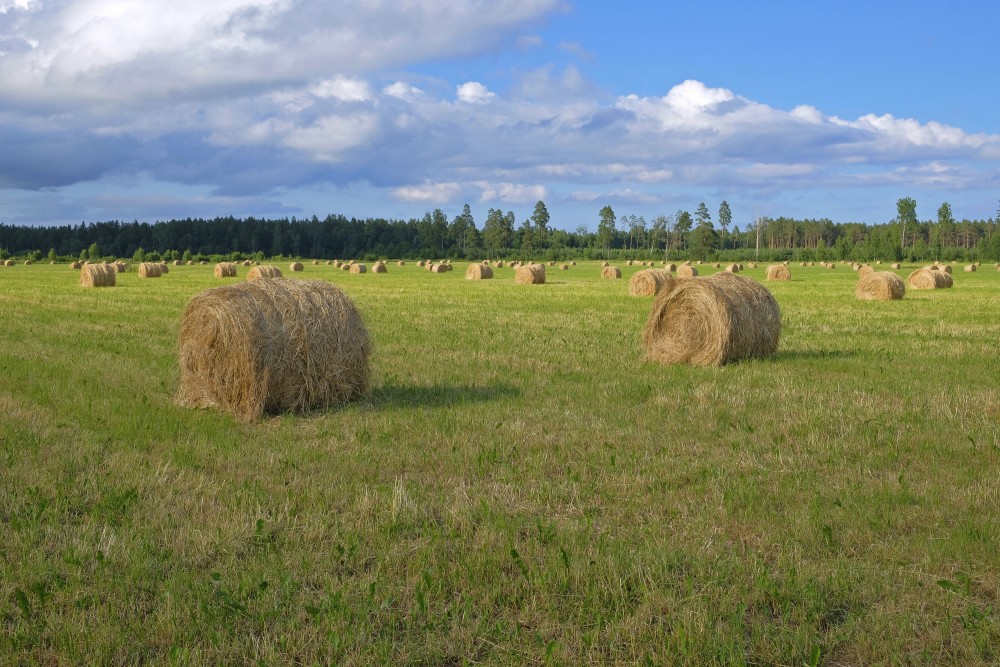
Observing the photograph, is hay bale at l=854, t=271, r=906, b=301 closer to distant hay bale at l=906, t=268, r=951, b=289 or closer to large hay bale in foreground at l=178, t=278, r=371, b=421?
distant hay bale at l=906, t=268, r=951, b=289

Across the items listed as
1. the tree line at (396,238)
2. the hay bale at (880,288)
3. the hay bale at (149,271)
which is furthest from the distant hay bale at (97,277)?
the tree line at (396,238)

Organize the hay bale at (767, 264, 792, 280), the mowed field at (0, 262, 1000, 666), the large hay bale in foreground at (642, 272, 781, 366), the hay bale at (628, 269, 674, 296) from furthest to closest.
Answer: the hay bale at (767, 264, 792, 280) < the hay bale at (628, 269, 674, 296) < the large hay bale in foreground at (642, 272, 781, 366) < the mowed field at (0, 262, 1000, 666)

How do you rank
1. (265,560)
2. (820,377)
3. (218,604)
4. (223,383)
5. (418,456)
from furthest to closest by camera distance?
(820,377) → (223,383) → (418,456) → (265,560) → (218,604)

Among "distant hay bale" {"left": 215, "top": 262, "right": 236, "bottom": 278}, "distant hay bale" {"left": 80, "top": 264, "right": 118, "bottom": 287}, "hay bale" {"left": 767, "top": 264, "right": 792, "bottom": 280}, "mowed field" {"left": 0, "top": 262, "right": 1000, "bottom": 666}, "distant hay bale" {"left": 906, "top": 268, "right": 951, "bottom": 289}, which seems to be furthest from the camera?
"distant hay bale" {"left": 215, "top": 262, "right": 236, "bottom": 278}

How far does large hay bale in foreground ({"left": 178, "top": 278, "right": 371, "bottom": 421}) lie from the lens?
448 inches

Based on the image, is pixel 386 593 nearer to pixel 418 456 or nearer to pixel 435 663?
pixel 435 663

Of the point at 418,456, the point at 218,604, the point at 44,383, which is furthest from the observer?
the point at 44,383

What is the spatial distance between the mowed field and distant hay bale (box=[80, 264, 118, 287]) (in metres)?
33.0

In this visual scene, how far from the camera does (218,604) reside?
5449 mm

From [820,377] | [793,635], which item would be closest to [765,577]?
[793,635]

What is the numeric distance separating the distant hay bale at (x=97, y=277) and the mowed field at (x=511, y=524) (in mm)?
32971

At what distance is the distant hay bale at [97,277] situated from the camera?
44281 millimetres

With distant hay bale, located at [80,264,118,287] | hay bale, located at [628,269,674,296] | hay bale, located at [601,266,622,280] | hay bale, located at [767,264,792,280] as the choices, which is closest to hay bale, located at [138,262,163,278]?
distant hay bale, located at [80,264,118,287]

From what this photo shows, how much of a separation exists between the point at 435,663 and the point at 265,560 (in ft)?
5.75
